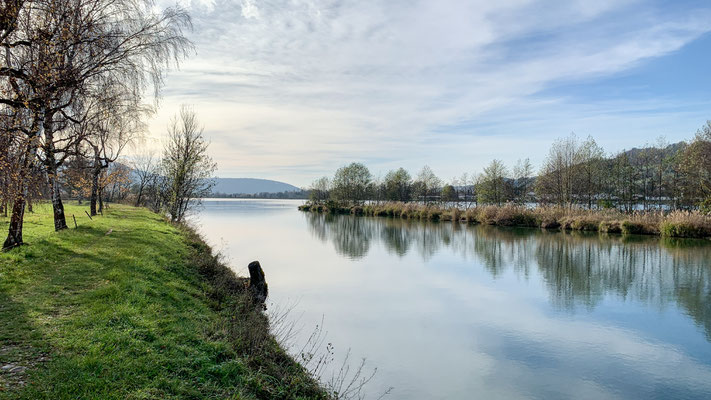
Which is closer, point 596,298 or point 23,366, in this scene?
point 23,366

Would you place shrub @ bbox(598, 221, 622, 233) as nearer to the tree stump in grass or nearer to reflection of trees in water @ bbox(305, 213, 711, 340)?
reflection of trees in water @ bbox(305, 213, 711, 340)

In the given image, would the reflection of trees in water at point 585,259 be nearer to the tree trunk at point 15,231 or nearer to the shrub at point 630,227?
the shrub at point 630,227

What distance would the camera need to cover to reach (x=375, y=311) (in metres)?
11.2

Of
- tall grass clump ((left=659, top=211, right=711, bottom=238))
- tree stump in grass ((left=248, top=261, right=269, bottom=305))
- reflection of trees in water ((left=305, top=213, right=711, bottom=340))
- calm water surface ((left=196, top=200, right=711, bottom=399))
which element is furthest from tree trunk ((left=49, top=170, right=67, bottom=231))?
tall grass clump ((left=659, top=211, right=711, bottom=238))

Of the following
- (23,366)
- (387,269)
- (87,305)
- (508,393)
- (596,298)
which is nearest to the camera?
(23,366)

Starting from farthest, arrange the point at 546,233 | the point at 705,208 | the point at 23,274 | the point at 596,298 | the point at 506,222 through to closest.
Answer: the point at 506,222 → the point at 546,233 → the point at 705,208 → the point at 596,298 → the point at 23,274

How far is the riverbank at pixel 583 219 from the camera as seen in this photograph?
25.2 meters

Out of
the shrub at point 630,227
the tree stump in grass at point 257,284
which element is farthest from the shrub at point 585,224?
the tree stump in grass at point 257,284

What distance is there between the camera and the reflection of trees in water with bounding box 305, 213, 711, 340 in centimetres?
1253

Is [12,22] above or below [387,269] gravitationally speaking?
above

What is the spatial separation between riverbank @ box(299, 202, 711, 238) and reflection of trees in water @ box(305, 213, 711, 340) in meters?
2.01

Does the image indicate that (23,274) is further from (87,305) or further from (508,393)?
(508,393)

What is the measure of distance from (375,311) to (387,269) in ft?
20.5

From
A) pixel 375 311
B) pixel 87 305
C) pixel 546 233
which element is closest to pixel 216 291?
pixel 87 305
